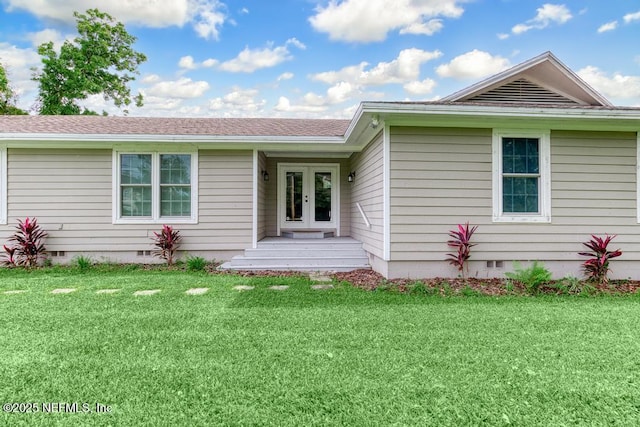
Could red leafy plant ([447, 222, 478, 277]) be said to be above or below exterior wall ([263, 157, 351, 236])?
below

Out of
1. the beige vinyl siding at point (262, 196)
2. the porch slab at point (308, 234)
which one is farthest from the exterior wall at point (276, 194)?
the porch slab at point (308, 234)

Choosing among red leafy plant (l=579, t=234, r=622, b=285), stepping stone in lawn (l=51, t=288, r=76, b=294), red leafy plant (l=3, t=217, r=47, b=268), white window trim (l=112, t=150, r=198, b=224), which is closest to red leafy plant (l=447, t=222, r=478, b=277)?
red leafy plant (l=579, t=234, r=622, b=285)

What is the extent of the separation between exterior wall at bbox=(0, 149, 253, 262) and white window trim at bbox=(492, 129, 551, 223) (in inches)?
178

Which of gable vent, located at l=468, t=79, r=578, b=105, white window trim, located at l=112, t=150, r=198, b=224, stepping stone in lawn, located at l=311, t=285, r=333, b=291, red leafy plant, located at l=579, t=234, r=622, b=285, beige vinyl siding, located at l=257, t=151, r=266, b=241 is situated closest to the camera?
stepping stone in lawn, located at l=311, t=285, r=333, b=291

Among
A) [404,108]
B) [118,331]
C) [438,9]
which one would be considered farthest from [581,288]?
[438,9]

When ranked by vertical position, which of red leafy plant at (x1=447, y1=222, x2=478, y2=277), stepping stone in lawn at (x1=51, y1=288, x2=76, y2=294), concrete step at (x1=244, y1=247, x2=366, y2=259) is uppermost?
red leafy plant at (x1=447, y1=222, x2=478, y2=277)

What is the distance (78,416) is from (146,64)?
77.6ft

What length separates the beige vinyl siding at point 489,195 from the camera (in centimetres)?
551

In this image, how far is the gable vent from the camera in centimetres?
630

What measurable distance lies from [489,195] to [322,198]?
4.22m

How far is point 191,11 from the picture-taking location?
13914 millimetres

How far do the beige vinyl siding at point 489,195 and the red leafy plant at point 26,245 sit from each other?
6.78 metres

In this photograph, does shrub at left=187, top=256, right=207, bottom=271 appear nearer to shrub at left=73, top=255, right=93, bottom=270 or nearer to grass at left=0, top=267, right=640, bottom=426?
shrub at left=73, top=255, right=93, bottom=270

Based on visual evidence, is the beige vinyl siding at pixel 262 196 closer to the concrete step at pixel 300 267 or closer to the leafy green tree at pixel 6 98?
the concrete step at pixel 300 267
